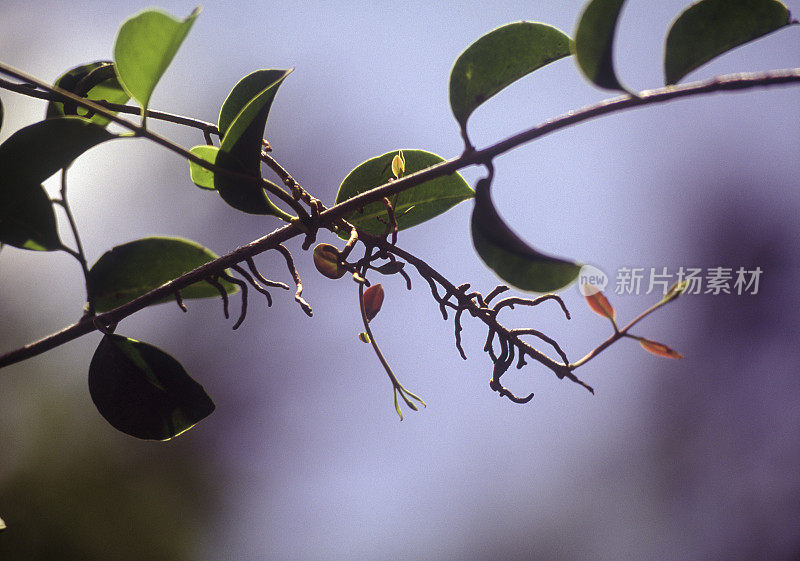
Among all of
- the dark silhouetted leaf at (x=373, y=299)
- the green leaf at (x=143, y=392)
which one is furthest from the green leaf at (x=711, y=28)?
the green leaf at (x=143, y=392)

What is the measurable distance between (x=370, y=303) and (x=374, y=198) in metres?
0.08

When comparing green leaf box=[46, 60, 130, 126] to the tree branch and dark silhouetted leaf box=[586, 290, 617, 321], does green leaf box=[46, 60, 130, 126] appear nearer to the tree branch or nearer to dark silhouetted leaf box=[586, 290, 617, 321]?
the tree branch

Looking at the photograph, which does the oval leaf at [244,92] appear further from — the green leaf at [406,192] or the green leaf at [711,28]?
the green leaf at [711,28]

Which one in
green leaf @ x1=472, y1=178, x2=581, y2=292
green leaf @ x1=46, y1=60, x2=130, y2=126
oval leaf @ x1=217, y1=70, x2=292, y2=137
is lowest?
green leaf @ x1=472, y1=178, x2=581, y2=292

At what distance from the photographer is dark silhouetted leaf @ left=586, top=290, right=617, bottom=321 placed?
0.85ft

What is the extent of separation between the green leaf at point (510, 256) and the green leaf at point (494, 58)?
61mm

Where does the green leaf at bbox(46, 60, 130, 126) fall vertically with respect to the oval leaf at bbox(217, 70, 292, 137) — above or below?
above

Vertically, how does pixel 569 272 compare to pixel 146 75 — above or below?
below

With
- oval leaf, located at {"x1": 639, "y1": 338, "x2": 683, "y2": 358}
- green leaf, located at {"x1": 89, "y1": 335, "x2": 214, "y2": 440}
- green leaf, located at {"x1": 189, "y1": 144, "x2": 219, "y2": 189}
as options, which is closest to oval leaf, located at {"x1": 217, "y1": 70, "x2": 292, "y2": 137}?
green leaf, located at {"x1": 189, "y1": 144, "x2": 219, "y2": 189}

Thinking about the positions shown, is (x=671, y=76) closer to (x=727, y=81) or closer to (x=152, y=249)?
(x=727, y=81)

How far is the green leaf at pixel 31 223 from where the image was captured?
0.85 feet

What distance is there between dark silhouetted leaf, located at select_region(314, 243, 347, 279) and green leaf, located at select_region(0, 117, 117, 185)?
4.1 inches

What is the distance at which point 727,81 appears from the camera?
0.17 meters

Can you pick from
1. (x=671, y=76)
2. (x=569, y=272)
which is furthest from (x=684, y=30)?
(x=569, y=272)
